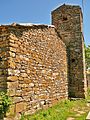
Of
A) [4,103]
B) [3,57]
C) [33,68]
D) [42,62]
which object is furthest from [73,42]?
[4,103]

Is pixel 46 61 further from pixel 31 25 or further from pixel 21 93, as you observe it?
pixel 21 93

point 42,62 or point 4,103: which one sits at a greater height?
point 42,62

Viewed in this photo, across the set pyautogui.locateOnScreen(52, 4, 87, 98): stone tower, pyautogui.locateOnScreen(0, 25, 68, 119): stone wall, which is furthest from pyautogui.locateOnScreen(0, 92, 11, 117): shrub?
pyautogui.locateOnScreen(52, 4, 87, 98): stone tower

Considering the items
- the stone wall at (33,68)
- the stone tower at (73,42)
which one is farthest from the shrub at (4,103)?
the stone tower at (73,42)

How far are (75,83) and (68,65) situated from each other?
112cm

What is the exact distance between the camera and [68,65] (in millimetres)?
11070

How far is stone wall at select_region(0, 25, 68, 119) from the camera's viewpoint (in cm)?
526

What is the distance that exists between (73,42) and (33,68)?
18.2 ft

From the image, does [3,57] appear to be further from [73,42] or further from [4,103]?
[73,42]

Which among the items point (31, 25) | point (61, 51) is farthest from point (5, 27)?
point (61, 51)

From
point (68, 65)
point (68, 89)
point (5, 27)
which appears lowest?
point (68, 89)

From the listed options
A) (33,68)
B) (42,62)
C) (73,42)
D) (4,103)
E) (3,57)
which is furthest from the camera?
(73,42)

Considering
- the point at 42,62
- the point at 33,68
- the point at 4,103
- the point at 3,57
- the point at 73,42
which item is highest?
the point at 73,42

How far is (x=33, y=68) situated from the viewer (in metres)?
6.34
